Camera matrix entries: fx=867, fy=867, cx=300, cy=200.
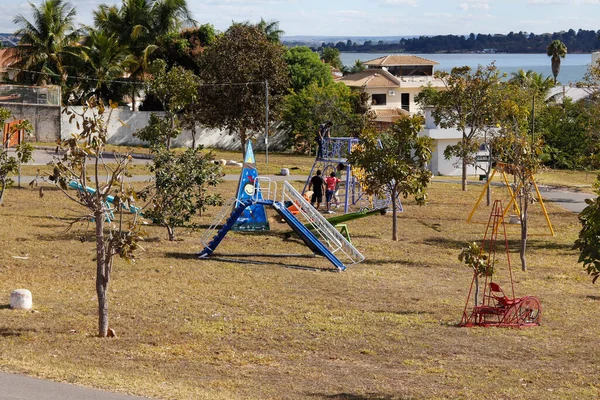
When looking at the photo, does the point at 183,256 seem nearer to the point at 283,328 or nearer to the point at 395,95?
the point at 283,328

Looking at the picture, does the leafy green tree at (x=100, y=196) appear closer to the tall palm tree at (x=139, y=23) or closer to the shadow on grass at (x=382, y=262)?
the shadow on grass at (x=382, y=262)

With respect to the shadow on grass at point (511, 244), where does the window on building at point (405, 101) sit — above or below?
above

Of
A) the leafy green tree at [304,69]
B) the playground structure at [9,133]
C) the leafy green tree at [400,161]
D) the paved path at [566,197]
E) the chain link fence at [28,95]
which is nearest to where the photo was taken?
the leafy green tree at [400,161]

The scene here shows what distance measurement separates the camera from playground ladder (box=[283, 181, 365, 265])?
22.5 meters

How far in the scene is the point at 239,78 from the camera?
155 feet

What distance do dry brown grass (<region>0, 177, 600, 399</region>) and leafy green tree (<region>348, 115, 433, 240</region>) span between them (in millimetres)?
2083

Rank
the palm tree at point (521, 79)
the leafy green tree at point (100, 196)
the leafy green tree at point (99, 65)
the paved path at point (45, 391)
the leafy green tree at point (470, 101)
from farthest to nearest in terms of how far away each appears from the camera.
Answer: the leafy green tree at point (99, 65) < the palm tree at point (521, 79) < the leafy green tree at point (470, 101) < the leafy green tree at point (100, 196) < the paved path at point (45, 391)

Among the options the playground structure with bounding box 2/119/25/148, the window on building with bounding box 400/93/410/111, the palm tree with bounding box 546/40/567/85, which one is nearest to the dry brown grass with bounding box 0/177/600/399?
the playground structure with bounding box 2/119/25/148

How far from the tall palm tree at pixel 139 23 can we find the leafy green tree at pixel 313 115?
32.7 feet

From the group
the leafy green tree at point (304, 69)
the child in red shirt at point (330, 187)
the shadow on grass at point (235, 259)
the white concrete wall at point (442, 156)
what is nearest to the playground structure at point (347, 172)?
the child in red shirt at point (330, 187)

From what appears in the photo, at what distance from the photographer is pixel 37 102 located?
4975 centimetres

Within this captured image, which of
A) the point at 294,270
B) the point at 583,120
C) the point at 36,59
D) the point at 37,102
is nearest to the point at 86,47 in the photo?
the point at 36,59

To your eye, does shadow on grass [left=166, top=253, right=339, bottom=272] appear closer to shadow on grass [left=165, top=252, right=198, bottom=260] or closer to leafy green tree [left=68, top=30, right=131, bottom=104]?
shadow on grass [left=165, top=252, right=198, bottom=260]

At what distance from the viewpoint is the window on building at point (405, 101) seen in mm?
85938
